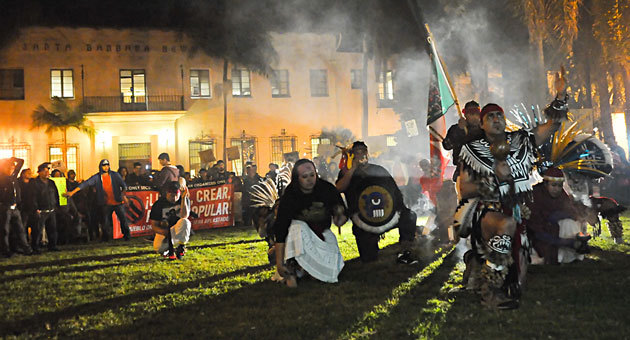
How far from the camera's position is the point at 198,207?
14.5m

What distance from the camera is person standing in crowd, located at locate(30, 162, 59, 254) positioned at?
1153 centimetres

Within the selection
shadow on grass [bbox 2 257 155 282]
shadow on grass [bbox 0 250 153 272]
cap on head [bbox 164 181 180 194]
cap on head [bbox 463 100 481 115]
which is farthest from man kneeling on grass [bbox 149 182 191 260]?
cap on head [bbox 463 100 481 115]

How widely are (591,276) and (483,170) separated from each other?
2.19 m

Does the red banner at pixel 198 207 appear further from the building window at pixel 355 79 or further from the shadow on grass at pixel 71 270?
the building window at pixel 355 79

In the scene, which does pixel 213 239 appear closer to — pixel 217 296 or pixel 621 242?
pixel 217 296

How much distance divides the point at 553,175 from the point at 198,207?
30.4 ft

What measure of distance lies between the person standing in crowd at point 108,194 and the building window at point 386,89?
19.5 m

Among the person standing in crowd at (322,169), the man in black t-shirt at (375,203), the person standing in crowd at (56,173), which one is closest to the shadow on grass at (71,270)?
the man in black t-shirt at (375,203)

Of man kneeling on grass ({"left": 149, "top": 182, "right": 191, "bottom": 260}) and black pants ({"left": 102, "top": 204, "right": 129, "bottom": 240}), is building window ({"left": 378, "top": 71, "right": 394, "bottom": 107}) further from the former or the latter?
Result: man kneeling on grass ({"left": 149, "top": 182, "right": 191, "bottom": 260})

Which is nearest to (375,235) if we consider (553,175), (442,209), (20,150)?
(442,209)

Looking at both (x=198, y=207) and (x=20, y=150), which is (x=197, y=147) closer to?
(x=20, y=150)

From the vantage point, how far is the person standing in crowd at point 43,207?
11531mm

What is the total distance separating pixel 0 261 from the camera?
10.3 meters

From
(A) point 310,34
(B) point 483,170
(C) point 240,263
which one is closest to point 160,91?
(A) point 310,34
